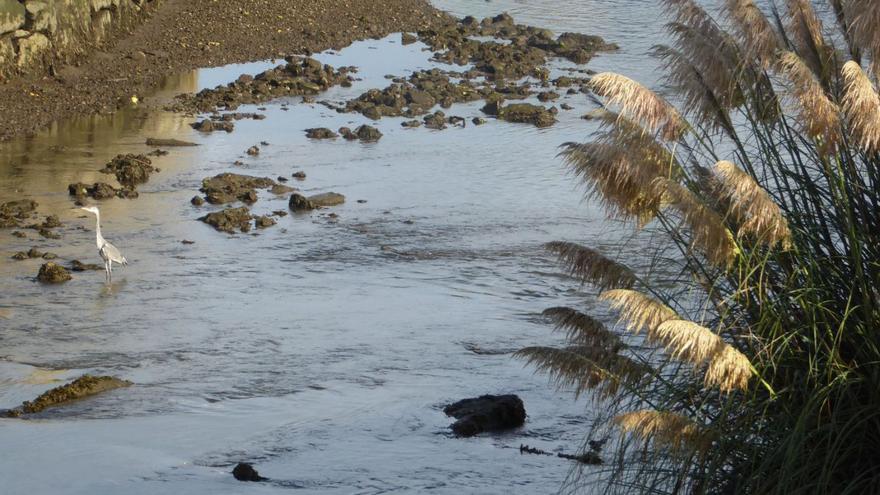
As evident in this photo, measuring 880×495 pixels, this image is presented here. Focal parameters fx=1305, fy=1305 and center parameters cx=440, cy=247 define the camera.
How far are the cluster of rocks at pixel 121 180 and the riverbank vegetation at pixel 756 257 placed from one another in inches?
452

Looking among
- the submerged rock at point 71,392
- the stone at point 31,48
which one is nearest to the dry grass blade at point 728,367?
the submerged rock at point 71,392

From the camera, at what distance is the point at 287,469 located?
911 cm

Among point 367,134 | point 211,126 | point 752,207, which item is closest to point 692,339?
point 752,207

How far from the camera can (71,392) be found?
1044cm

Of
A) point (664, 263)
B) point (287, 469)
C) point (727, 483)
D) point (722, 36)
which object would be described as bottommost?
point (287, 469)

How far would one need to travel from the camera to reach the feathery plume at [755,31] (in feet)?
19.4

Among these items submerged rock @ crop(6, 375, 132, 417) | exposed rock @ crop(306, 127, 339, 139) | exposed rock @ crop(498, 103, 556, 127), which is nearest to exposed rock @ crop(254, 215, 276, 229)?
exposed rock @ crop(306, 127, 339, 139)

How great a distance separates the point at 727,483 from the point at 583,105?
1814 cm

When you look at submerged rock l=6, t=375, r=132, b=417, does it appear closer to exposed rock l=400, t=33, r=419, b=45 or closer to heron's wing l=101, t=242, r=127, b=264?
heron's wing l=101, t=242, r=127, b=264

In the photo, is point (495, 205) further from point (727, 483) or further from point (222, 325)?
point (727, 483)

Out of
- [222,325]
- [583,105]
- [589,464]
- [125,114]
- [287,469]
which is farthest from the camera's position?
[583,105]

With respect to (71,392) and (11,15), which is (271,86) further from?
(71,392)

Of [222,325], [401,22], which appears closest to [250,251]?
[222,325]

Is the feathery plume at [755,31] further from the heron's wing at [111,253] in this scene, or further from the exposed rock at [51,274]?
the exposed rock at [51,274]
